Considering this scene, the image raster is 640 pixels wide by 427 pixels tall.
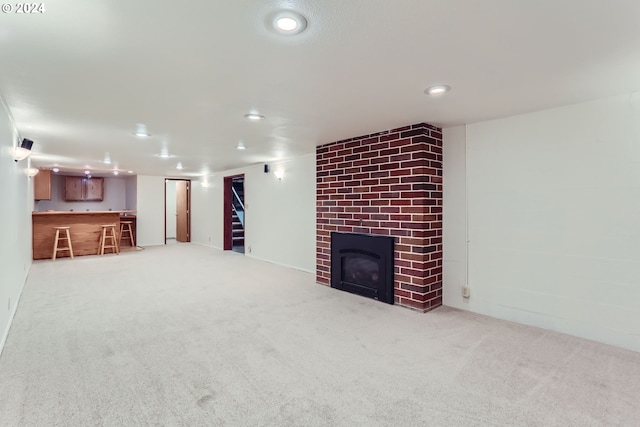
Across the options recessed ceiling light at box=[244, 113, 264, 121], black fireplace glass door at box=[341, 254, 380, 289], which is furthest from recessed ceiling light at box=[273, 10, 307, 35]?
black fireplace glass door at box=[341, 254, 380, 289]

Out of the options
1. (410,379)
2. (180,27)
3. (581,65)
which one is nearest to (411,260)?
(410,379)

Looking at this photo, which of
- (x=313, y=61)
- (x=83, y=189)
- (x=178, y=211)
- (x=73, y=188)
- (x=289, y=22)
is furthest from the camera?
(x=178, y=211)

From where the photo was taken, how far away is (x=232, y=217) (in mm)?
8633

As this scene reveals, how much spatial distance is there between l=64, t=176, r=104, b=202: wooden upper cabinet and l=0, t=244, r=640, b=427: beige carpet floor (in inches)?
281

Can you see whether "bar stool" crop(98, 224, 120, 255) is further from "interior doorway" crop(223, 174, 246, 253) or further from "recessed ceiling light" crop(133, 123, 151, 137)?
"recessed ceiling light" crop(133, 123, 151, 137)

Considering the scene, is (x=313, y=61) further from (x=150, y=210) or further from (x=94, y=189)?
(x=94, y=189)

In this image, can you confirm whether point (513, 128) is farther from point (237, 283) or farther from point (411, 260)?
point (237, 283)

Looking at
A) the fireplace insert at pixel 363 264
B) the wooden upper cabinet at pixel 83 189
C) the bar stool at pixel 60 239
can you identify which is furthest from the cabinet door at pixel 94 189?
the fireplace insert at pixel 363 264

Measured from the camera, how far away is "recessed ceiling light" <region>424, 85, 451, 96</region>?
93.8 inches

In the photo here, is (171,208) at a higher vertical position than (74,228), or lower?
higher

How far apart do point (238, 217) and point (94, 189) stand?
466cm

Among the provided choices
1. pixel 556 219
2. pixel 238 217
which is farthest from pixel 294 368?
pixel 238 217

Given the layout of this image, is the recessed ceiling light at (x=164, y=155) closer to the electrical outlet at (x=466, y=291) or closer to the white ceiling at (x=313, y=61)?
the white ceiling at (x=313, y=61)

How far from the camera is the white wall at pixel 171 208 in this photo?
11.0 m
